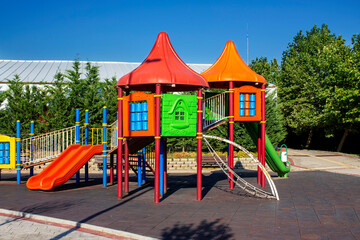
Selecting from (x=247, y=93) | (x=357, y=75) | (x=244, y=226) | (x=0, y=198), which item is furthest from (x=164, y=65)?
(x=357, y=75)

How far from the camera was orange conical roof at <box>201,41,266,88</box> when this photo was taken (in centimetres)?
1512

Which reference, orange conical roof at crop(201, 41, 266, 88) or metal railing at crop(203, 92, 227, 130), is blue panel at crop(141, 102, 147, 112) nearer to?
metal railing at crop(203, 92, 227, 130)

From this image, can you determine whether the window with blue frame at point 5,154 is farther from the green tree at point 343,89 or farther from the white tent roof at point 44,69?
the green tree at point 343,89

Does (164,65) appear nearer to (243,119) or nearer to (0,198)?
(243,119)

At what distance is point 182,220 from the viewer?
9.45 metres

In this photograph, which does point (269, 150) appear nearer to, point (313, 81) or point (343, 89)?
point (343, 89)

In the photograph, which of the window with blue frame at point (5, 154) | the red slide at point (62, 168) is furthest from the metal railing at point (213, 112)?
the window with blue frame at point (5, 154)

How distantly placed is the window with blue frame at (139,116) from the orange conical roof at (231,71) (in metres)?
3.97

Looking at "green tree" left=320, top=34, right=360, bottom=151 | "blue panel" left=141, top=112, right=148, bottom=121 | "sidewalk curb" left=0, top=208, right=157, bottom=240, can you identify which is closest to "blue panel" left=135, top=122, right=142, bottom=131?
"blue panel" left=141, top=112, right=148, bottom=121

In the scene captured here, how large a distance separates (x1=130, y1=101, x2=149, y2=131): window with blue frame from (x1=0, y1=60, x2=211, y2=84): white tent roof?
19046mm

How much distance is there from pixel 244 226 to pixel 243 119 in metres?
A: 7.04

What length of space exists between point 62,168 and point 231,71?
7.94 m

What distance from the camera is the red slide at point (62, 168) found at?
561 inches

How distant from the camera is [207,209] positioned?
11.0 metres
